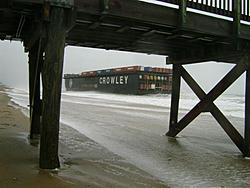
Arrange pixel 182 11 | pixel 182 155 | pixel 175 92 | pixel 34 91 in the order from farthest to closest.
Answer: pixel 175 92 < pixel 34 91 < pixel 182 155 < pixel 182 11

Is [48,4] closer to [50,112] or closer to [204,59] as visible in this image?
[50,112]

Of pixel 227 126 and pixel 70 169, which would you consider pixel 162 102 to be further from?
pixel 70 169

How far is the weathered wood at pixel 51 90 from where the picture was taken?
18.9ft

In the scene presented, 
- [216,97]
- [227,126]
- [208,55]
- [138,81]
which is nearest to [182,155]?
[227,126]

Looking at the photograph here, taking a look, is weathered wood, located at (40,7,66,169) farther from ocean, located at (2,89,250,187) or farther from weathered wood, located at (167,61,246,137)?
weathered wood, located at (167,61,246,137)

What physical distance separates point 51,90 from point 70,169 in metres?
1.37

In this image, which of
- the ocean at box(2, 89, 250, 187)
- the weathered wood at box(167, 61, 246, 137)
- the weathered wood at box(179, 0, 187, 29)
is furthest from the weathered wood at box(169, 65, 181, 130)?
the weathered wood at box(179, 0, 187, 29)

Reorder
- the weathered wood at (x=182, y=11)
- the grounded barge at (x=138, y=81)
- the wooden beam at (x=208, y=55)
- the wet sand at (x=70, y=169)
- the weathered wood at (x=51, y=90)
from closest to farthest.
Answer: the wet sand at (x=70, y=169), the weathered wood at (x=51, y=90), the weathered wood at (x=182, y=11), the wooden beam at (x=208, y=55), the grounded barge at (x=138, y=81)

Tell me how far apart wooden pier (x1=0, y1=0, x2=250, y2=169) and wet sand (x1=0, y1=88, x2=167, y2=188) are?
16.6 inches

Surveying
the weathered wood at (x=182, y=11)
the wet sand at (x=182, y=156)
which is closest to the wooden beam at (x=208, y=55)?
the weathered wood at (x=182, y=11)

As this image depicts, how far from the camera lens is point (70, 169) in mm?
6008

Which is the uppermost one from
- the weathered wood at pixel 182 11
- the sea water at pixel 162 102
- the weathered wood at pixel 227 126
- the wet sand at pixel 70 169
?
the weathered wood at pixel 182 11

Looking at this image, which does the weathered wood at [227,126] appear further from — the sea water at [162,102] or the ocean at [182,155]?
the sea water at [162,102]

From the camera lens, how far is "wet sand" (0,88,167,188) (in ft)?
17.0
